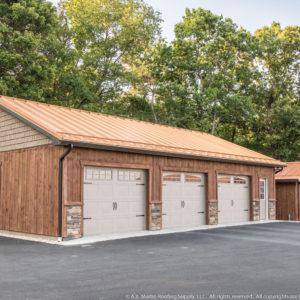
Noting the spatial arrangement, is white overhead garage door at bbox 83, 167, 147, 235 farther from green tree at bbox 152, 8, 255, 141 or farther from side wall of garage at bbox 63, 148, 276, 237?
green tree at bbox 152, 8, 255, 141

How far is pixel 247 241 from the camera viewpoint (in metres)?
12.3

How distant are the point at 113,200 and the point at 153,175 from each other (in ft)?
6.54

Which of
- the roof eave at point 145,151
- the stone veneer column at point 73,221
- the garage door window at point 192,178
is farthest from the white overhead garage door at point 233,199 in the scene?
the stone veneer column at point 73,221

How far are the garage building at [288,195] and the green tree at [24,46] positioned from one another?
15.0 meters

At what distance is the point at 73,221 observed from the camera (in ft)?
40.0

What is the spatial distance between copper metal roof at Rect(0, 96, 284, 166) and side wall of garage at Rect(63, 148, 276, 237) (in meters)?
0.40

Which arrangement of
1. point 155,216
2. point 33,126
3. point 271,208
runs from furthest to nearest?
point 271,208
point 155,216
point 33,126

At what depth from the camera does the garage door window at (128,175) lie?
45.9ft

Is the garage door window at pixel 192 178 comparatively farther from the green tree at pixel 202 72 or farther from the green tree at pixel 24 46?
the green tree at pixel 202 72

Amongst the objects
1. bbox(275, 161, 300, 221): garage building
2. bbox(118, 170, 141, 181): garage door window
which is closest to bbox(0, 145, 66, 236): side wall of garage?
bbox(118, 170, 141, 181): garage door window

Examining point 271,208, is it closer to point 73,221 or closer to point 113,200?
point 113,200

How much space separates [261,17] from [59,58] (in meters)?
20.4

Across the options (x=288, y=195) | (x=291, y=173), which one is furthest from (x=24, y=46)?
(x=288, y=195)

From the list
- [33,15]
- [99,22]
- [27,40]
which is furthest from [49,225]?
[99,22]
